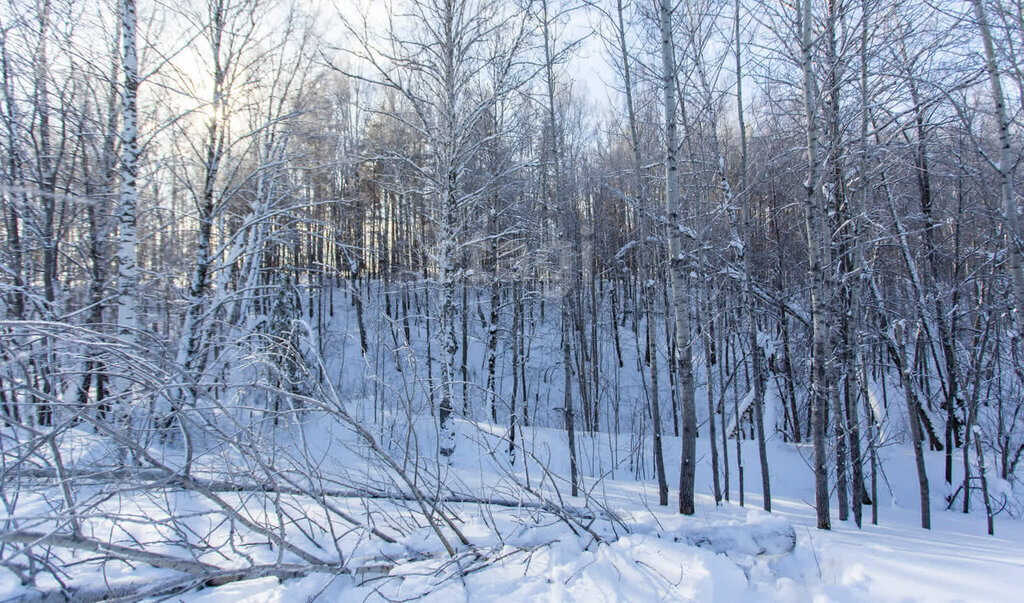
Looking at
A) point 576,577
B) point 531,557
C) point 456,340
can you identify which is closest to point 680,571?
point 576,577

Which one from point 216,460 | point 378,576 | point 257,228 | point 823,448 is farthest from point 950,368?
point 257,228

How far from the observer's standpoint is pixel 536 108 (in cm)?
1080

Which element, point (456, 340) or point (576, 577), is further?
point (456, 340)

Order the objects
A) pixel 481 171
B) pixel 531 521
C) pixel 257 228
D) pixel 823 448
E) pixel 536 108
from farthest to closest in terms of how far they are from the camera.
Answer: pixel 481 171 → pixel 536 108 → pixel 257 228 → pixel 823 448 → pixel 531 521

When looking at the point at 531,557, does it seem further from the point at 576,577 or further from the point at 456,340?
the point at 456,340

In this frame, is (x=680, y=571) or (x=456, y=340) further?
(x=456, y=340)

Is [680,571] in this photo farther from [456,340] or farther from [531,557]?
[456,340]

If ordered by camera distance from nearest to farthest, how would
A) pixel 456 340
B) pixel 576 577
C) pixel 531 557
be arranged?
pixel 576 577 → pixel 531 557 → pixel 456 340

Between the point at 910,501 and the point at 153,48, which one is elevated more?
the point at 153,48

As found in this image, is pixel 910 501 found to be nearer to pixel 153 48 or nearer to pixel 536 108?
pixel 536 108

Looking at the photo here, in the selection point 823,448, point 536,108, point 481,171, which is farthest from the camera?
point 481,171

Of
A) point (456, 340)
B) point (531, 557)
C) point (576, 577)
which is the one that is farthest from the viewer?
point (456, 340)

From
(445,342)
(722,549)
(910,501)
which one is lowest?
(910,501)

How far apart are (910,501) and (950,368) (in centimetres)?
307
